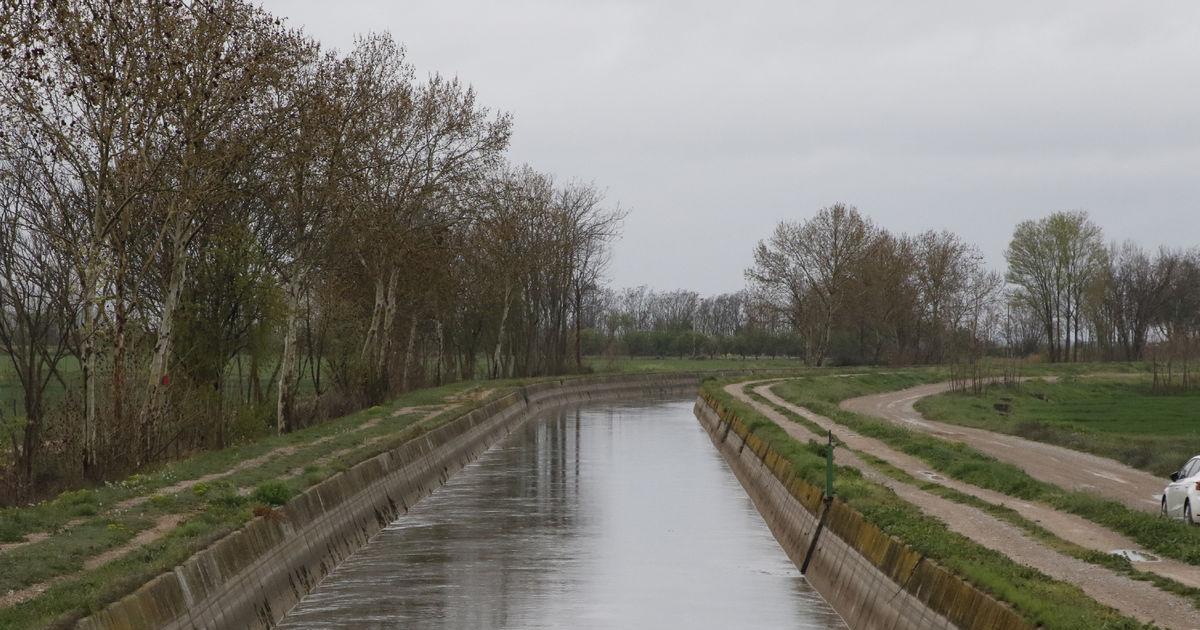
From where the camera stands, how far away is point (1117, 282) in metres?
168

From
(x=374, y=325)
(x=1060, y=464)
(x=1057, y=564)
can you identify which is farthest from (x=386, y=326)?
(x=1057, y=564)

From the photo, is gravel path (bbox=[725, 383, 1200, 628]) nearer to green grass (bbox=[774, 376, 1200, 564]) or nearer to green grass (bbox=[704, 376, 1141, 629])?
green grass (bbox=[704, 376, 1141, 629])

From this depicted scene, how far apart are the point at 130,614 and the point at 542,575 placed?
13.0 m

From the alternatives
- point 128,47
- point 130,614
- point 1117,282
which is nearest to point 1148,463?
point 128,47

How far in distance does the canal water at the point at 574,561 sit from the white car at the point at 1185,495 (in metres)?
7.08

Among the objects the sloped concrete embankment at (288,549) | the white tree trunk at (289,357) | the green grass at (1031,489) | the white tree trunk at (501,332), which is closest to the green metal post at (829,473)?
the green grass at (1031,489)

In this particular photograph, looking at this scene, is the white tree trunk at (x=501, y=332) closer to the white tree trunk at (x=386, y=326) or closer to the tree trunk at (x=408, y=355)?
the tree trunk at (x=408, y=355)

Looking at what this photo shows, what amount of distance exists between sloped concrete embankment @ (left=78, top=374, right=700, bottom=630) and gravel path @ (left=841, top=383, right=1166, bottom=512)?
Result: 1752 centimetres

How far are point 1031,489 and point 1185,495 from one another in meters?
4.43

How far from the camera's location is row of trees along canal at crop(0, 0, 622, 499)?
30.9 metres

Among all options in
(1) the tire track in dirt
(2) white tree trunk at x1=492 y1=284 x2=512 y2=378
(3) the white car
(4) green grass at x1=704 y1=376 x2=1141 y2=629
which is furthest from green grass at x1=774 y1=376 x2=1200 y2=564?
(2) white tree trunk at x1=492 y1=284 x2=512 y2=378

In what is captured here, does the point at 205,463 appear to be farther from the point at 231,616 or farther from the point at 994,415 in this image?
the point at 994,415

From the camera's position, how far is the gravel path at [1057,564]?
15844 millimetres

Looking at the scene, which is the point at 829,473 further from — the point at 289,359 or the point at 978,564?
the point at 289,359
